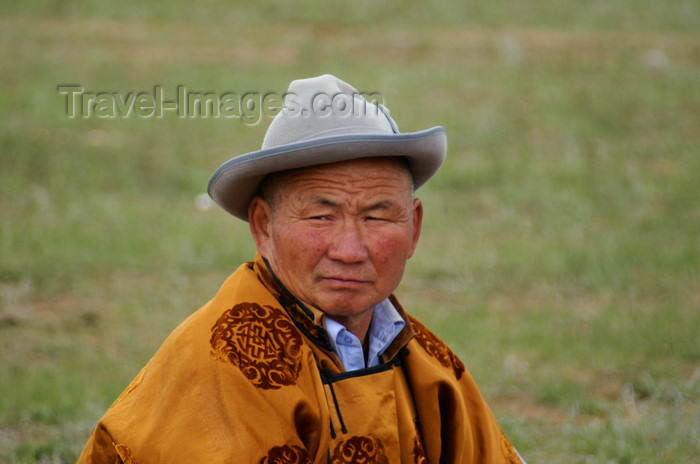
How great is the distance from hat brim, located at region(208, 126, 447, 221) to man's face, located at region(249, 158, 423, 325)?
0.19ft

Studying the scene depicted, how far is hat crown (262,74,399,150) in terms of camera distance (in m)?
2.80

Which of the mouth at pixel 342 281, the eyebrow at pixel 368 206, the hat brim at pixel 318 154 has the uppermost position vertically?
the hat brim at pixel 318 154

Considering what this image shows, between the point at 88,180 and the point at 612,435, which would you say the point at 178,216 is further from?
the point at 612,435

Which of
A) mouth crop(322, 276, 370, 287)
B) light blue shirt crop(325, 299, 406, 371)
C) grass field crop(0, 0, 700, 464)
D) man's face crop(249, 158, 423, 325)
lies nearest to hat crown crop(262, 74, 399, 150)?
man's face crop(249, 158, 423, 325)

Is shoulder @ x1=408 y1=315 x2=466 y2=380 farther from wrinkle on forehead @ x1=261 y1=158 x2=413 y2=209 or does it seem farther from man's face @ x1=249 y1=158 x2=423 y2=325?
wrinkle on forehead @ x1=261 y1=158 x2=413 y2=209

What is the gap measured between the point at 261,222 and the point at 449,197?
21.5 feet

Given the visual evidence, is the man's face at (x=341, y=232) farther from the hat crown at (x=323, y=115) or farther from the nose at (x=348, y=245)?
the hat crown at (x=323, y=115)

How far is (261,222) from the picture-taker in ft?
9.72

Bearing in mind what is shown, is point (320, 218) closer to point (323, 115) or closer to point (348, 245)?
point (348, 245)

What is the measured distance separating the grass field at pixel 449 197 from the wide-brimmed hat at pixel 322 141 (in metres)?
2.14

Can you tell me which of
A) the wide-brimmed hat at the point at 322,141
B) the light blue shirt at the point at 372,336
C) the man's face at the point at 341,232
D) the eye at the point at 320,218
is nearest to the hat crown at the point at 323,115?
the wide-brimmed hat at the point at 322,141

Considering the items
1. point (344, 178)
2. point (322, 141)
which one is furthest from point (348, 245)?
point (322, 141)

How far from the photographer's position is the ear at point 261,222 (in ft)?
9.60

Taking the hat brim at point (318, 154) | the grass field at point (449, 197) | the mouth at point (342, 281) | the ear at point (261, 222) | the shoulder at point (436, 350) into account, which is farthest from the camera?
the grass field at point (449, 197)
